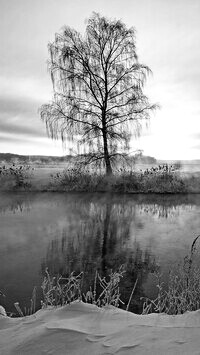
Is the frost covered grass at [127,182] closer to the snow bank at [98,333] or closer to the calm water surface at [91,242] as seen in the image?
the calm water surface at [91,242]

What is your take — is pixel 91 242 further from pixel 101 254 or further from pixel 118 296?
pixel 118 296

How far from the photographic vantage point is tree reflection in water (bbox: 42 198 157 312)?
4496 millimetres

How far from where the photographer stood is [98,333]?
2.30 meters

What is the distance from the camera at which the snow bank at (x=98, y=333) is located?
6.70 ft

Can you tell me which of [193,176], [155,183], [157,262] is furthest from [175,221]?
[193,176]

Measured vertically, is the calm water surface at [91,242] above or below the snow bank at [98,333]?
below

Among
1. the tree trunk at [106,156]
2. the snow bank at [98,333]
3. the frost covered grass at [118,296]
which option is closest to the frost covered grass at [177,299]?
the frost covered grass at [118,296]

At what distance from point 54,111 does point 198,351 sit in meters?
16.4

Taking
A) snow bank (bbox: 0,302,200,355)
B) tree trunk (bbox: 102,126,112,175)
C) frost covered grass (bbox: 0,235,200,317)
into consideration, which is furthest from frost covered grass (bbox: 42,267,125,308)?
tree trunk (bbox: 102,126,112,175)

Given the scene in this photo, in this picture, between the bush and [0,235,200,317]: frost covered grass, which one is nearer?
[0,235,200,317]: frost covered grass

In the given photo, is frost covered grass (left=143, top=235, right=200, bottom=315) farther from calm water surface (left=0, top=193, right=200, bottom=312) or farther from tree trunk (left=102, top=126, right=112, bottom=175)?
tree trunk (left=102, top=126, right=112, bottom=175)

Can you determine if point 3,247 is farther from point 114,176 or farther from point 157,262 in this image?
point 114,176

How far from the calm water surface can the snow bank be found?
1033 millimetres

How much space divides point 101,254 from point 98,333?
3.44m
